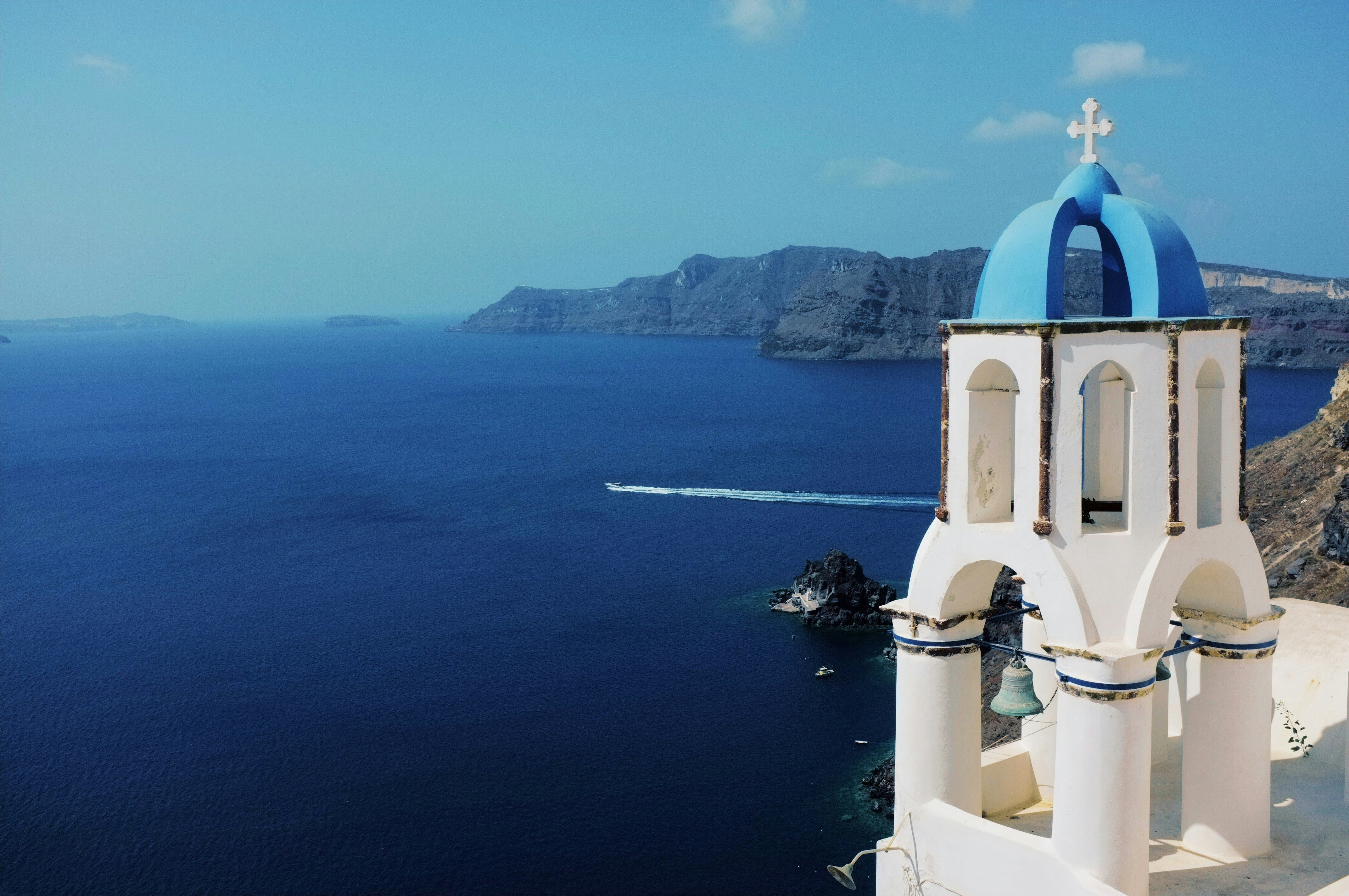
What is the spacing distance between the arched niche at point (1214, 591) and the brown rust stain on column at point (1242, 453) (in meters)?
0.53

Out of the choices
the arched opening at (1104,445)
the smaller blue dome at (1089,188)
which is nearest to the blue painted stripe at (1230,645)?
the arched opening at (1104,445)

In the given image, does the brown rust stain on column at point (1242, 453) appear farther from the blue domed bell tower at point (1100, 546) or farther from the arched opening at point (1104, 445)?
the arched opening at point (1104, 445)

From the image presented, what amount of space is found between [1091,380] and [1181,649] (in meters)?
3.21

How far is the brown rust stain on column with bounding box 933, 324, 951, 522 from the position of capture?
10.4 metres

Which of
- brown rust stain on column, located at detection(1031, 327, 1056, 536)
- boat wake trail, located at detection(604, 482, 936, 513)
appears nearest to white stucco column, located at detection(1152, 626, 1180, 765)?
brown rust stain on column, located at detection(1031, 327, 1056, 536)

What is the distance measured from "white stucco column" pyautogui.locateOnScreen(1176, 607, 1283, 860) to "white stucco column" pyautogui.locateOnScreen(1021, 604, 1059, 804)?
5.68ft

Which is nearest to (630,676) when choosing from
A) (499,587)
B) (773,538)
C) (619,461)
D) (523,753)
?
(523,753)

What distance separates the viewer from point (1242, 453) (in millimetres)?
10281

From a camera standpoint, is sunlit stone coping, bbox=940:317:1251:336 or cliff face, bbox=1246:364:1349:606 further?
cliff face, bbox=1246:364:1349:606

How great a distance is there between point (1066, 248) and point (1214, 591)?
349 centimetres

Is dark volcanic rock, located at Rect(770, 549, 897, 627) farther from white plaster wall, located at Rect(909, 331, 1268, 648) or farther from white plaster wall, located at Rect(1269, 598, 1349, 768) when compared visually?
white plaster wall, located at Rect(909, 331, 1268, 648)

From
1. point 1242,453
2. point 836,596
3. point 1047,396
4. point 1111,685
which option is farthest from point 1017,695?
point 836,596

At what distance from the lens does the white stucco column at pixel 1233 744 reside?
10.4 m

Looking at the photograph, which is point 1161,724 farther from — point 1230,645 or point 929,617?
point 929,617
